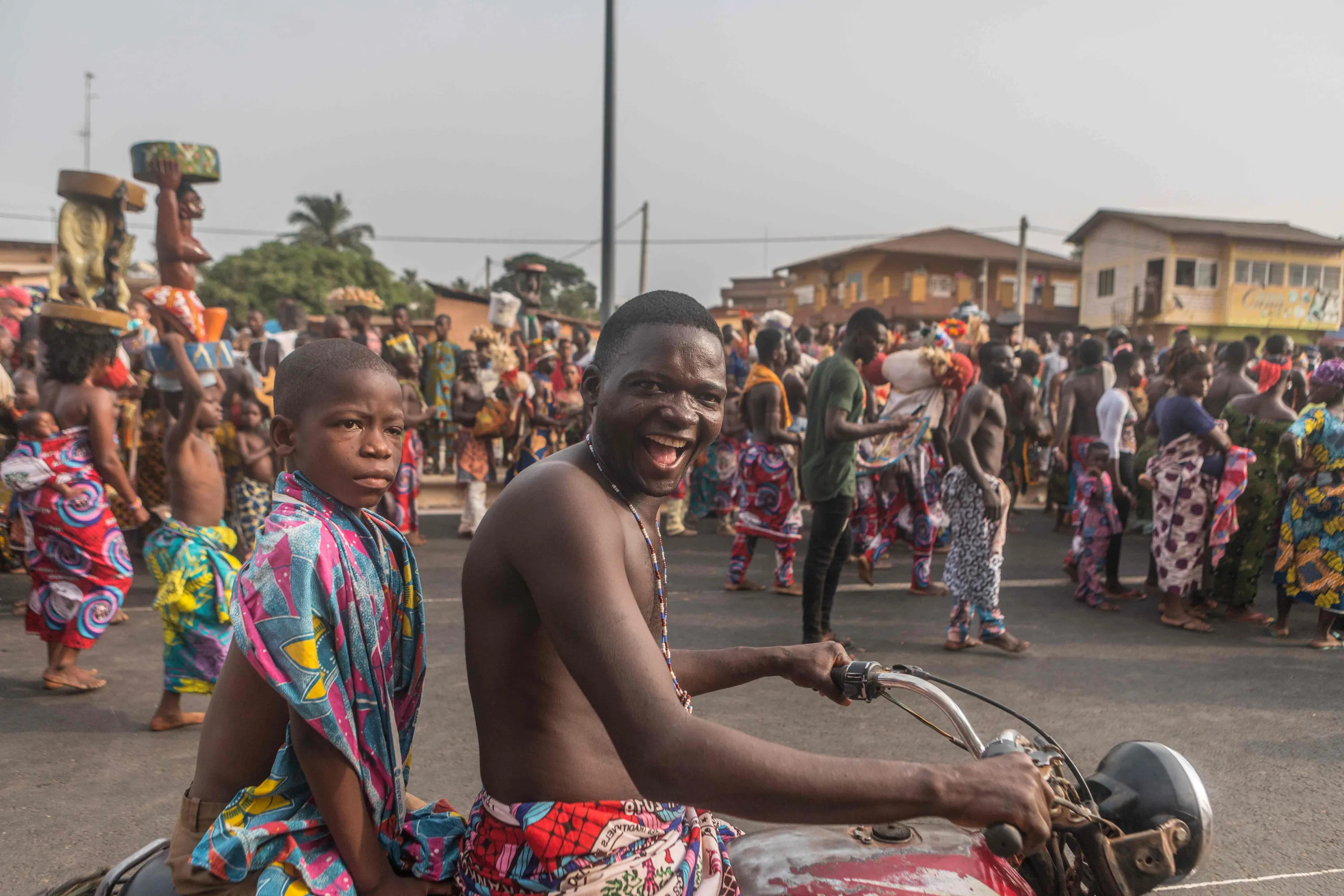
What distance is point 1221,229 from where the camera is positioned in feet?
124

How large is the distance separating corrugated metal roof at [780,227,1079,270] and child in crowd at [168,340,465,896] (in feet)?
126

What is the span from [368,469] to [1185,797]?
1534mm

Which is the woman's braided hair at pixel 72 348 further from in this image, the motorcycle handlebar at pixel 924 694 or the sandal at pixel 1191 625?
the sandal at pixel 1191 625

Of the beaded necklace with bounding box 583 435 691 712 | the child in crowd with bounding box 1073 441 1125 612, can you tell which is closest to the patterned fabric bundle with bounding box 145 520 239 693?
the beaded necklace with bounding box 583 435 691 712

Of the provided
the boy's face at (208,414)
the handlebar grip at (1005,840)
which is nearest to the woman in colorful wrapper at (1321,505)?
the handlebar grip at (1005,840)

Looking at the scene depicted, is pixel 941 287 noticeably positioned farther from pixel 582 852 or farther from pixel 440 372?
pixel 582 852

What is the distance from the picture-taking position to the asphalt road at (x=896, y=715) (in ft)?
11.5

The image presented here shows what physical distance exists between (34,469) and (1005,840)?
17.4 ft

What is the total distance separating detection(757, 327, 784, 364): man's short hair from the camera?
7.64 metres

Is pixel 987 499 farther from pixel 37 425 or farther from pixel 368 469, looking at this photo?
pixel 37 425

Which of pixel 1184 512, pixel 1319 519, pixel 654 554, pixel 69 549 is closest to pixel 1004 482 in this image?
pixel 1184 512

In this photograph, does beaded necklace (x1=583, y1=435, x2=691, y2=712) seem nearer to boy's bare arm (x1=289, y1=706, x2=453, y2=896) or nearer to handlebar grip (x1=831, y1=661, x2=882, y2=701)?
handlebar grip (x1=831, y1=661, x2=882, y2=701)

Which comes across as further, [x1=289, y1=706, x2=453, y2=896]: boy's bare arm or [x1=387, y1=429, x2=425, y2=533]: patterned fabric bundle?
[x1=387, y1=429, x2=425, y2=533]: patterned fabric bundle

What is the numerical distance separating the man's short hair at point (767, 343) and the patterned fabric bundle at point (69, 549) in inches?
184
